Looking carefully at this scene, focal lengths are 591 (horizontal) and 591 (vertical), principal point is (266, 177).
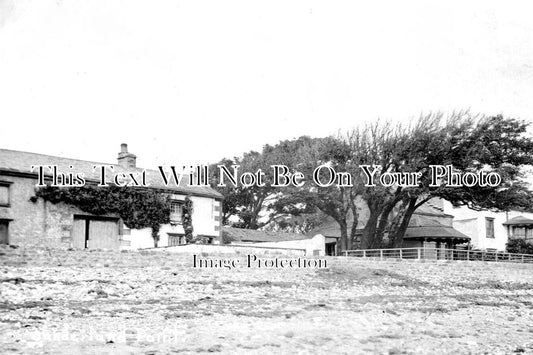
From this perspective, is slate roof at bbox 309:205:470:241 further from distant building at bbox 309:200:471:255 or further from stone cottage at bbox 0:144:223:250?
stone cottage at bbox 0:144:223:250

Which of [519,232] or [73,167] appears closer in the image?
[73,167]

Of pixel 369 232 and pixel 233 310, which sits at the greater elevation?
pixel 369 232

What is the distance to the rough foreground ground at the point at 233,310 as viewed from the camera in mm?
8617

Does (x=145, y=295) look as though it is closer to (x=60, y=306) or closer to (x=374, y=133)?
(x=60, y=306)

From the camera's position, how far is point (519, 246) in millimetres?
50594

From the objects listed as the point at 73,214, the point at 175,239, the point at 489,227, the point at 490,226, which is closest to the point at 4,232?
the point at 73,214

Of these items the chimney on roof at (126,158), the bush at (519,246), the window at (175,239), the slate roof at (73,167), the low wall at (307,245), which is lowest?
the bush at (519,246)

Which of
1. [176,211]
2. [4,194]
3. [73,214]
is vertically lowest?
[73,214]

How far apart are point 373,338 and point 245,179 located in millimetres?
49158

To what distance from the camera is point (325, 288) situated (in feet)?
56.0

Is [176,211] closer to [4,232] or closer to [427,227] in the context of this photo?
[4,232]

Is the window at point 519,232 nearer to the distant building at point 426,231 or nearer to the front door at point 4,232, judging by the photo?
the distant building at point 426,231

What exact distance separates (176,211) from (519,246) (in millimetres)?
32160

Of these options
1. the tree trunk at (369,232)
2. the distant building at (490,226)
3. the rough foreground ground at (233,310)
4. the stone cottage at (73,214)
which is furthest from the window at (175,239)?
the distant building at (490,226)
